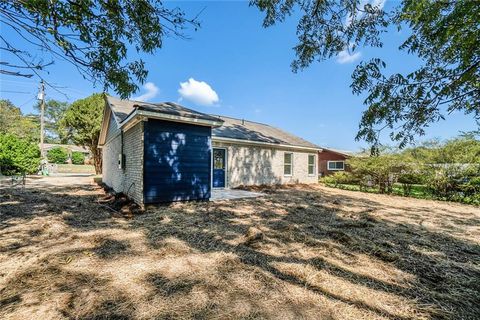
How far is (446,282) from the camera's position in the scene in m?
2.82

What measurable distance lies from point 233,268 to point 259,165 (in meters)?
9.86

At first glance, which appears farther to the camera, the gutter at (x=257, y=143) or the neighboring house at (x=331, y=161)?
the neighboring house at (x=331, y=161)

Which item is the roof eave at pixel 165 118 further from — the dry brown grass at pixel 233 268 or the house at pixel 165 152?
the dry brown grass at pixel 233 268

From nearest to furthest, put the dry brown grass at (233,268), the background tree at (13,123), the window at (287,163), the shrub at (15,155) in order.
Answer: the dry brown grass at (233,268) < the window at (287,163) < the shrub at (15,155) < the background tree at (13,123)

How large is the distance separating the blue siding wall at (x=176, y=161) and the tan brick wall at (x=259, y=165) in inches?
142

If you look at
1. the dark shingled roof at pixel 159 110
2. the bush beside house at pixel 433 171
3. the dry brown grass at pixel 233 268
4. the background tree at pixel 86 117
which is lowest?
the dry brown grass at pixel 233 268

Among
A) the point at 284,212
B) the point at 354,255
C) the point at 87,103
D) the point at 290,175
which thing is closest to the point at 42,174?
the point at 87,103

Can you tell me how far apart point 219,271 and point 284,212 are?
156 inches

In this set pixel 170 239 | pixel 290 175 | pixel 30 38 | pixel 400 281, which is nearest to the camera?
pixel 400 281

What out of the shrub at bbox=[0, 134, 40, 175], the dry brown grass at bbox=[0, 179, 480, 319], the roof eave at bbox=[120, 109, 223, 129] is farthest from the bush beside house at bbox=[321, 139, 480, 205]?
the shrub at bbox=[0, 134, 40, 175]

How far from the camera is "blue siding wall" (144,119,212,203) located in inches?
254

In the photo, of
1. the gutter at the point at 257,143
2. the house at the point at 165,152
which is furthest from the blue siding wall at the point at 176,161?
the gutter at the point at 257,143

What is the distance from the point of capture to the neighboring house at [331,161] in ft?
72.4

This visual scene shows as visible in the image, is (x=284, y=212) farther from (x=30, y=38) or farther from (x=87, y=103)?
(x=87, y=103)
